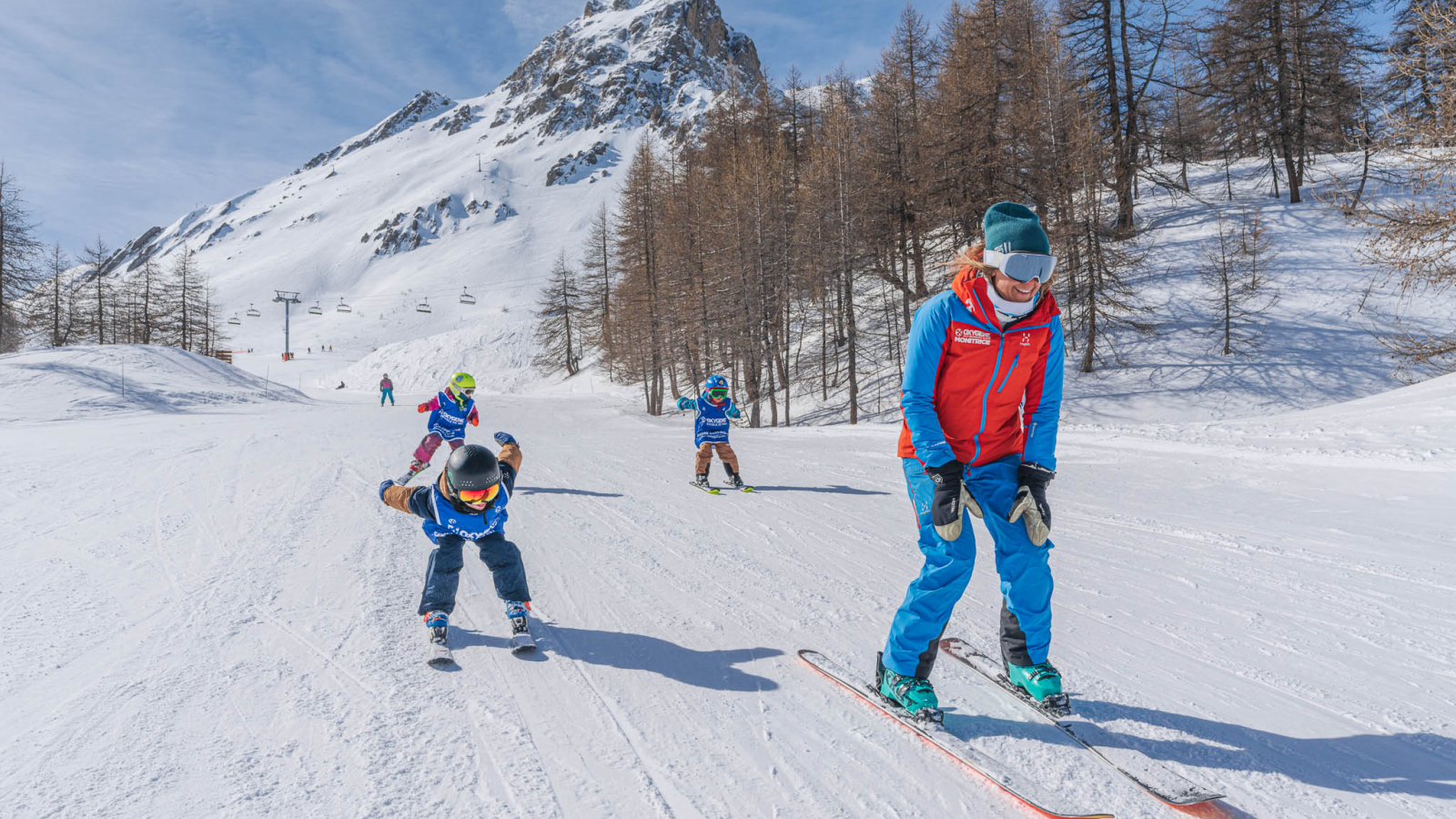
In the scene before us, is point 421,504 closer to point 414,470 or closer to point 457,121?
point 414,470

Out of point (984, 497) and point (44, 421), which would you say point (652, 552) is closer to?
point (984, 497)

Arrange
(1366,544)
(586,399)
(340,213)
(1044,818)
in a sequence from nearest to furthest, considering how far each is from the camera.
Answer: (1044,818)
(1366,544)
(586,399)
(340,213)

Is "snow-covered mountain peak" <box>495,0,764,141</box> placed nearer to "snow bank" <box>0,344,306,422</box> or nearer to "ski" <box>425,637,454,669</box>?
"snow bank" <box>0,344,306,422</box>

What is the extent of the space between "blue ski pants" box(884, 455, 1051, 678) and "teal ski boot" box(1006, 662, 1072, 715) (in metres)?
0.06

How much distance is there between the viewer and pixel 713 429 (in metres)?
9.17

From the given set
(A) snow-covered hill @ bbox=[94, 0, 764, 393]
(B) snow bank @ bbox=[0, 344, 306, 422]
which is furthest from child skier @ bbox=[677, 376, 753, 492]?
(A) snow-covered hill @ bbox=[94, 0, 764, 393]

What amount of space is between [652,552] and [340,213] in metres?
143

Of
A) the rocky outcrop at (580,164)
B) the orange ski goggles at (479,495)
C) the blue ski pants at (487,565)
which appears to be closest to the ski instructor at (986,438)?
the blue ski pants at (487,565)

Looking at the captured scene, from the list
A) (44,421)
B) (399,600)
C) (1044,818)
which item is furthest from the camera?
(44,421)

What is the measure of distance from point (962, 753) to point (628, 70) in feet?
548

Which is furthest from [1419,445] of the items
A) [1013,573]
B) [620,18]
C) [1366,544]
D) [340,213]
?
[620,18]

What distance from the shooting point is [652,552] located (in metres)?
5.99

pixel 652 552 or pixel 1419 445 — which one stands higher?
pixel 1419 445

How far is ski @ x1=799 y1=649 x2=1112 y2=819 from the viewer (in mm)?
2318
